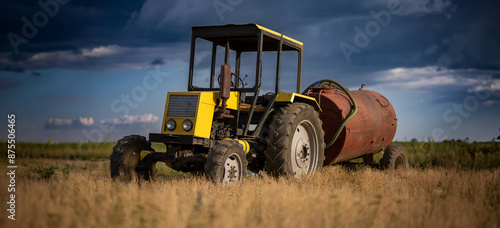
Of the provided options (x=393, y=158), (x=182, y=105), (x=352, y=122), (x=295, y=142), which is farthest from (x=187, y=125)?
(x=393, y=158)

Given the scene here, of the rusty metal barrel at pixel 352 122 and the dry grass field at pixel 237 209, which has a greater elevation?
the rusty metal barrel at pixel 352 122

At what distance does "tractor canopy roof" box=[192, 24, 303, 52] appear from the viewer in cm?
888

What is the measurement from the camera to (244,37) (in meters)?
9.20

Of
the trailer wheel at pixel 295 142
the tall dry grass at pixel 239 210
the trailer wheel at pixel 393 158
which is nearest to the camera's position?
the tall dry grass at pixel 239 210

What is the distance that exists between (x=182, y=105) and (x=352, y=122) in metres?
4.24

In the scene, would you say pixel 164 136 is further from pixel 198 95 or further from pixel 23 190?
pixel 23 190

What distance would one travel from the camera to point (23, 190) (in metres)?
6.57

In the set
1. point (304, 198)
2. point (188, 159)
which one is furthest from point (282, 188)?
point (188, 159)

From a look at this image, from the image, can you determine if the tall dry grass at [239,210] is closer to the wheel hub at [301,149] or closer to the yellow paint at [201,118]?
the yellow paint at [201,118]

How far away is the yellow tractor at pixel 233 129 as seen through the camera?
7.82 metres

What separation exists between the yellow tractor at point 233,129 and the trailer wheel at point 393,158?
8.72 feet

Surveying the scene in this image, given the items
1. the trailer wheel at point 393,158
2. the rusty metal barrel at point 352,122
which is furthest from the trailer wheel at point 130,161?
the trailer wheel at point 393,158

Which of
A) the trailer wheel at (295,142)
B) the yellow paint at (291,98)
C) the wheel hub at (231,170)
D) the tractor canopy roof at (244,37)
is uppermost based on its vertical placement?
the tractor canopy roof at (244,37)

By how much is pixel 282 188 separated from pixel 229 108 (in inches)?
79.7
